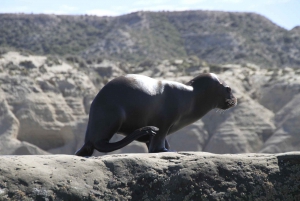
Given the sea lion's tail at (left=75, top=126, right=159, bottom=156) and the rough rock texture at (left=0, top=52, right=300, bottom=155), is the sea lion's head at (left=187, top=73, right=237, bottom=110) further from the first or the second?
the rough rock texture at (left=0, top=52, right=300, bottom=155)

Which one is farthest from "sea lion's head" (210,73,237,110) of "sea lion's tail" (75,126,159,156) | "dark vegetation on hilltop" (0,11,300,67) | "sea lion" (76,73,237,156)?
"dark vegetation on hilltop" (0,11,300,67)

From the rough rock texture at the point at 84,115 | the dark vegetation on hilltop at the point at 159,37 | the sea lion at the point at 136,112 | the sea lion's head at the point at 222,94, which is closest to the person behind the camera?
the sea lion at the point at 136,112

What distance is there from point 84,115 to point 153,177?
2553 cm

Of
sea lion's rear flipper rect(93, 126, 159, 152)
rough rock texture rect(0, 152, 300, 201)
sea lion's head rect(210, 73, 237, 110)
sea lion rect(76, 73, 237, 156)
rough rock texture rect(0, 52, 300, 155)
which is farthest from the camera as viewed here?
rough rock texture rect(0, 52, 300, 155)

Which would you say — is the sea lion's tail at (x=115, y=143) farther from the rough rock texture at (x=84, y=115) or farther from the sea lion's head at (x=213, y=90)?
the rough rock texture at (x=84, y=115)

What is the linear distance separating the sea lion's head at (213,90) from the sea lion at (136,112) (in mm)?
282

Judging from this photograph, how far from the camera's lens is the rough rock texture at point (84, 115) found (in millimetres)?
30500

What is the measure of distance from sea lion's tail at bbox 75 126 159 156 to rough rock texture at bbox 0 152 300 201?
397mm

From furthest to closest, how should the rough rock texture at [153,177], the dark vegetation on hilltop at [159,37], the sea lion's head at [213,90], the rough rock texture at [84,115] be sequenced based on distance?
the dark vegetation on hilltop at [159,37], the rough rock texture at [84,115], the sea lion's head at [213,90], the rough rock texture at [153,177]

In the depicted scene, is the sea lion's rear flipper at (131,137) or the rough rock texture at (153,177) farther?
the sea lion's rear flipper at (131,137)

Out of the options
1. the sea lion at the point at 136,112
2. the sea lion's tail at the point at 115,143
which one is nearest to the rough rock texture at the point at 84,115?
the sea lion at the point at 136,112

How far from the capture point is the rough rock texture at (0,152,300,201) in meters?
6.68

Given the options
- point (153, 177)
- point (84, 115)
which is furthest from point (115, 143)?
point (84, 115)

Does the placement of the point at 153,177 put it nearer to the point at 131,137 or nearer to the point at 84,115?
the point at 131,137
